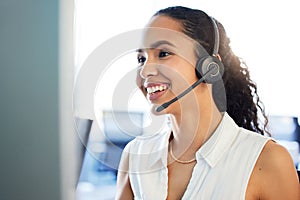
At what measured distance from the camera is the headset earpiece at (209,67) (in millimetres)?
860

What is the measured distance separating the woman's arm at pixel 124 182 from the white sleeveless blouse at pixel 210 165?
2cm

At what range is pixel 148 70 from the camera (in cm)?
87

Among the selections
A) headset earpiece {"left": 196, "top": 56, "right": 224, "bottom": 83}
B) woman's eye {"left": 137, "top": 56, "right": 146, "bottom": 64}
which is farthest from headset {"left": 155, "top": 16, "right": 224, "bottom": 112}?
woman's eye {"left": 137, "top": 56, "right": 146, "bottom": 64}

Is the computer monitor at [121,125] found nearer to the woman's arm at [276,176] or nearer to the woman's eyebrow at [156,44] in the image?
the woman's eyebrow at [156,44]

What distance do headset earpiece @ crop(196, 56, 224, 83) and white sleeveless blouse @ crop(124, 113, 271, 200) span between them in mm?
114

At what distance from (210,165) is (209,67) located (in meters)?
0.21

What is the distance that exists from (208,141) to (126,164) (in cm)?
22

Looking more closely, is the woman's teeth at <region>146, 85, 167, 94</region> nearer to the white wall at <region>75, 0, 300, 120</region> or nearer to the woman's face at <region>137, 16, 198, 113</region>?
the woman's face at <region>137, 16, 198, 113</region>

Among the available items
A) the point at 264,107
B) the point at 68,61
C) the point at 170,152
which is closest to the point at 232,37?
the point at 264,107

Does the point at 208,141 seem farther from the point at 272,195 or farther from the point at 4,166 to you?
the point at 4,166

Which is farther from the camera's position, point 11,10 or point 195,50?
point 195,50

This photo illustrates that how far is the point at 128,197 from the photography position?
1020 mm

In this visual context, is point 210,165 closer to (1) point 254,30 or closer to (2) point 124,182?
(2) point 124,182

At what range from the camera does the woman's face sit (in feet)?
2.83
